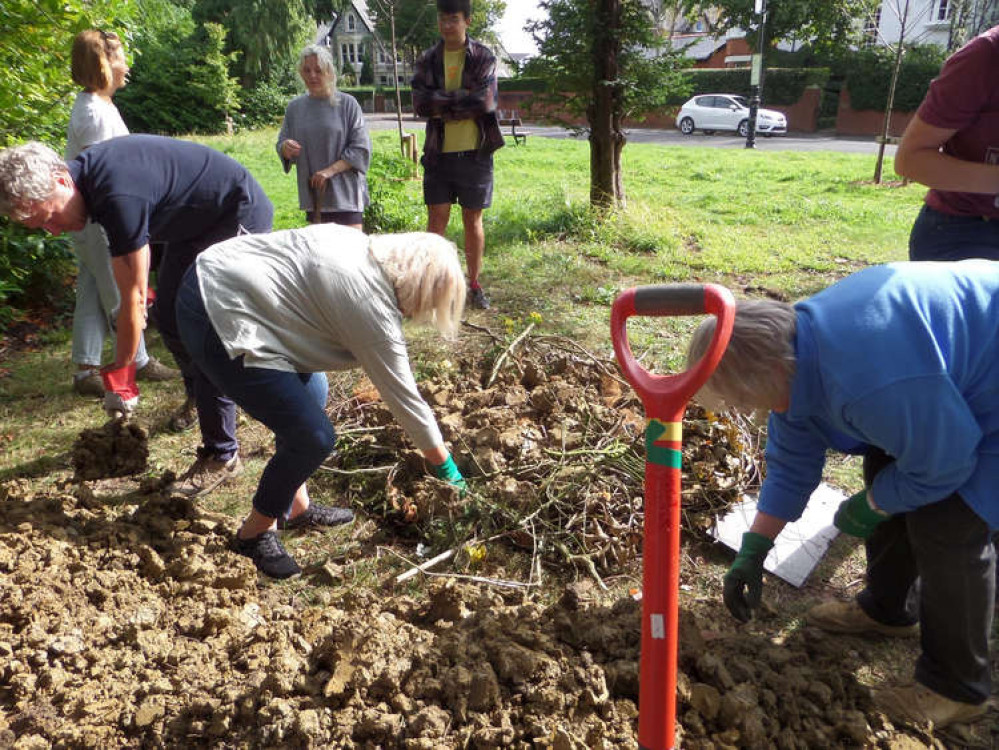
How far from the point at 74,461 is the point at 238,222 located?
136cm

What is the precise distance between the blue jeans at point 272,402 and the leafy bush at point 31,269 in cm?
296

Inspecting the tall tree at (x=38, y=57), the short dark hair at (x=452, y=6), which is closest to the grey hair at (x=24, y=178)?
the tall tree at (x=38, y=57)

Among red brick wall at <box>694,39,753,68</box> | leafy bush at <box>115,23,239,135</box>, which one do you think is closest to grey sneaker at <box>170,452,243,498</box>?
leafy bush at <box>115,23,239,135</box>

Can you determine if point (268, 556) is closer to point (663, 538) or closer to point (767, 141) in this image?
point (663, 538)

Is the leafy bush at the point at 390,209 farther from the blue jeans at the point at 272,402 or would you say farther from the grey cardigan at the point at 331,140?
the blue jeans at the point at 272,402

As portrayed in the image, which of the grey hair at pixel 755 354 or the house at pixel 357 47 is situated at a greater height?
the house at pixel 357 47

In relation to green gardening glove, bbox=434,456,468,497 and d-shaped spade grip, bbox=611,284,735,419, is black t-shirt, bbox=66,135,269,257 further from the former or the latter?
d-shaped spade grip, bbox=611,284,735,419

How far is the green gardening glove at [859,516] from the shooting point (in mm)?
1914

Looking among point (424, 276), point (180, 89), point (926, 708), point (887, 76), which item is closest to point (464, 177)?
point (424, 276)

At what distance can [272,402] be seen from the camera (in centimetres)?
231

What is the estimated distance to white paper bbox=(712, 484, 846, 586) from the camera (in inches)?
101

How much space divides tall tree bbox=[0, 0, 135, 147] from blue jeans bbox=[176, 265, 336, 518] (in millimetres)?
3230

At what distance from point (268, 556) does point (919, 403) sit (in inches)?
85.2

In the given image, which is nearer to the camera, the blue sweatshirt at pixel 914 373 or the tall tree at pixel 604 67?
the blue sweatshirt at pixel 914 373
